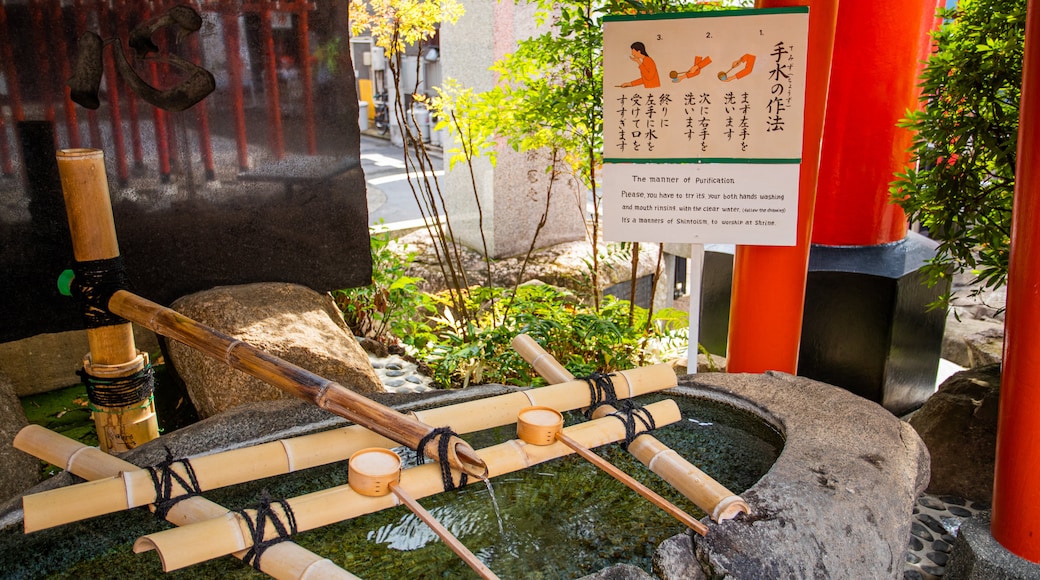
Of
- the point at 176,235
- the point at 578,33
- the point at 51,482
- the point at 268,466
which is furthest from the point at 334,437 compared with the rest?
the point at 578,33

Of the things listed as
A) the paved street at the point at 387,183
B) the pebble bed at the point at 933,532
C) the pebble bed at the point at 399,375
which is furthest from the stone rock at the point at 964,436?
the paved street at the point at 387,183

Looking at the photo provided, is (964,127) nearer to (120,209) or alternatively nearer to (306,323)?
(306,323)

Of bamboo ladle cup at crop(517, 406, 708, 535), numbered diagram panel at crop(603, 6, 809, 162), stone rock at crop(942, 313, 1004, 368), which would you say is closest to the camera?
bamboo ladle cup at crop(517, 406, 708, 535)

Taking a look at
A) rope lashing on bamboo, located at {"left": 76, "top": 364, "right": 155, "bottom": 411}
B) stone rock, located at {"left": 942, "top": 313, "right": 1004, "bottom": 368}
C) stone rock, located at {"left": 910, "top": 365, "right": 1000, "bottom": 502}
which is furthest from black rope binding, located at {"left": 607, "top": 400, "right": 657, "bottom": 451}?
stone rock, located at {"left": 942, "top": 313, "right": 1004, "bottom": 368}

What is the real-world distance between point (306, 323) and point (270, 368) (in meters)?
1.39

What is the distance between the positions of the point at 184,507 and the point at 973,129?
3.68 m

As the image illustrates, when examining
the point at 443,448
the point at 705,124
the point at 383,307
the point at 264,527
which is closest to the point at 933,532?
the point at 705,124

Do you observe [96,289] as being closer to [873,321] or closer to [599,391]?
[599,391]

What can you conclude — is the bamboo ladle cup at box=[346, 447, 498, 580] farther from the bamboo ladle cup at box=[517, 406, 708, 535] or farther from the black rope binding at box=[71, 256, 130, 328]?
the black rope binding at box=[71, 256, 130, 328]

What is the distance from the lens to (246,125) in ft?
14.0

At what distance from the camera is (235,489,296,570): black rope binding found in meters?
2.11

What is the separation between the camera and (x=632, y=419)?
272 centimetres

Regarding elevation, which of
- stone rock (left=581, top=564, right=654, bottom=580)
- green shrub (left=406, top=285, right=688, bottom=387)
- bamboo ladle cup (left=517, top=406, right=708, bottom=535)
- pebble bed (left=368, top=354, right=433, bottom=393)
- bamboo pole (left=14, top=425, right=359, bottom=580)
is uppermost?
bamboo ladle cup (left=517, top=406, right=708, bottom=535)

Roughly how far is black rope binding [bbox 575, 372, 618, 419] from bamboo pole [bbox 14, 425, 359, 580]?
124 centimetres
